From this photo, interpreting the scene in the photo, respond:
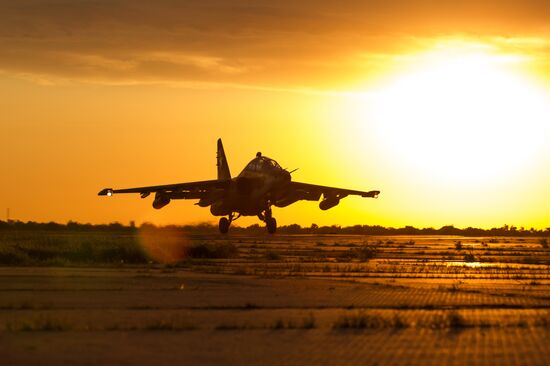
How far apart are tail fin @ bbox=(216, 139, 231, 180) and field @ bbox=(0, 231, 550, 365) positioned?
44.1 m

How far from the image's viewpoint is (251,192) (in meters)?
61.6

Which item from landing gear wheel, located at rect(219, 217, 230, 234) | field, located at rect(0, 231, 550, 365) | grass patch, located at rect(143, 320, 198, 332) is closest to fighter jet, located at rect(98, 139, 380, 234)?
landing gear wheel, located at rect(219, 217, 230, 234)

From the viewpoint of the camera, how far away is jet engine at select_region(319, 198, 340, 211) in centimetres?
7006

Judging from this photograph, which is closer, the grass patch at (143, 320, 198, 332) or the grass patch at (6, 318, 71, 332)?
the grass patch at (6, 318, 71, 332)

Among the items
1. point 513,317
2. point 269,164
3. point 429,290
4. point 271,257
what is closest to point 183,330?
point 513,317

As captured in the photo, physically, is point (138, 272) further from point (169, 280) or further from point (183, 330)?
point (183, 330)

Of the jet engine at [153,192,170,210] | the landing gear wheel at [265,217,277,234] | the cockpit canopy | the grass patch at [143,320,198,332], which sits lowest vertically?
the grass patch at [143,320,198,332]

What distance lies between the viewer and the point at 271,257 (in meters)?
35.6

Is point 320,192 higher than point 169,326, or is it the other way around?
point 320,192

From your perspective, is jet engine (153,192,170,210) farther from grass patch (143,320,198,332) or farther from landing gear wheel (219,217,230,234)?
grass patch (143,320,198,332)

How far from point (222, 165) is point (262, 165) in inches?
612

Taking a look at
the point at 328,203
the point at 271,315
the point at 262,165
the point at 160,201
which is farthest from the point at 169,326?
the point at 328,203

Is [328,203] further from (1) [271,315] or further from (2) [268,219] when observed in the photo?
(1) [271,315]

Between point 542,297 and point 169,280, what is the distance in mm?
8534
